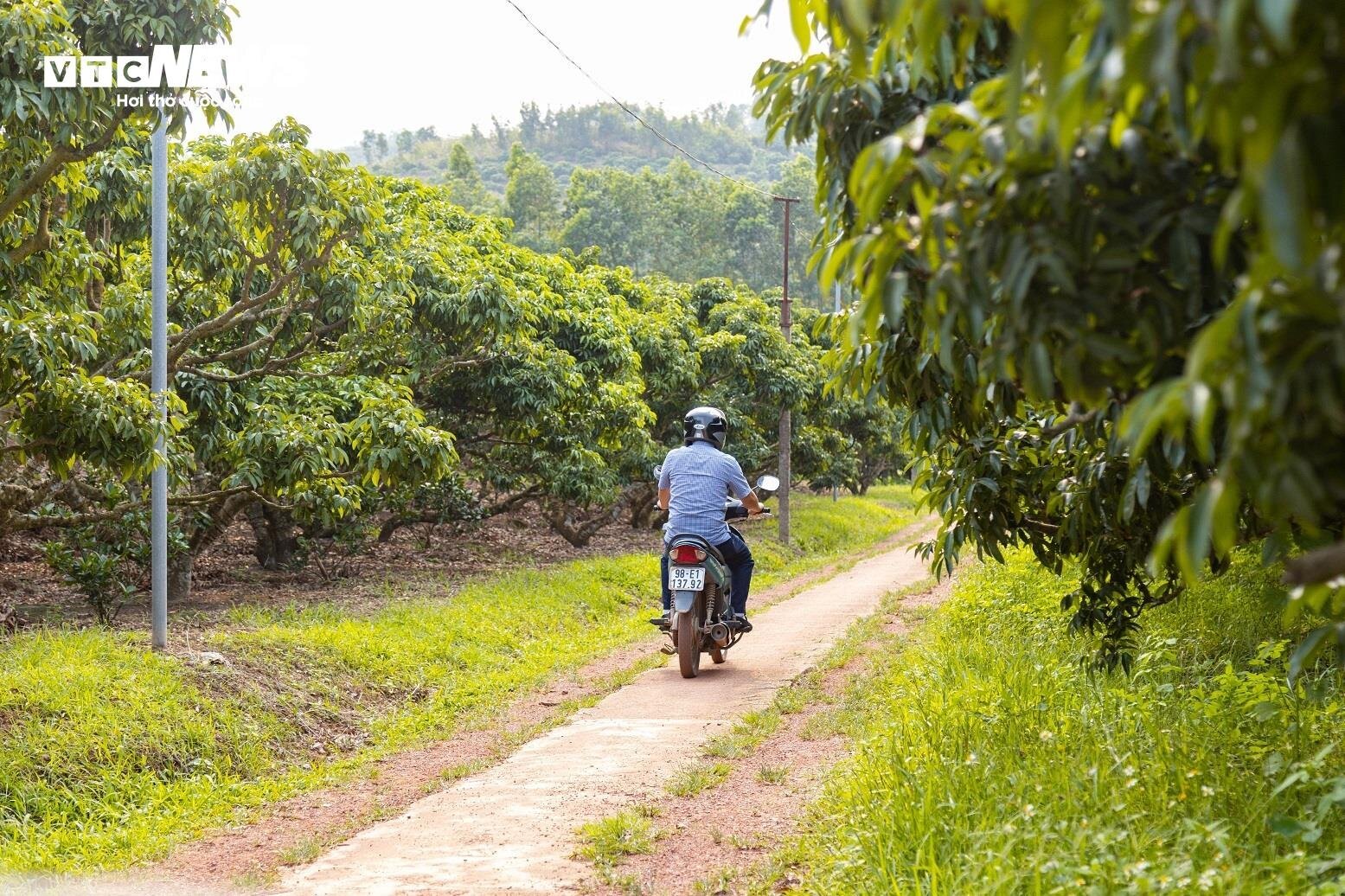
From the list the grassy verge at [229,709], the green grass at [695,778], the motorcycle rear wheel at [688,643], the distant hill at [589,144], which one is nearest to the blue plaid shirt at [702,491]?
the motorcycle rear wheel at [688,643]

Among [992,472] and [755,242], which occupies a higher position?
[755,242]

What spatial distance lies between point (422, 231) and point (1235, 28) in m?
16.4

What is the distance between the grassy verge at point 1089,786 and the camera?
3.75 meters

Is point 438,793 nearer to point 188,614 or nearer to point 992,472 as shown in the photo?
point 992,472

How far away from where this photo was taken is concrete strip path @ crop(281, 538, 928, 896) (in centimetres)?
480

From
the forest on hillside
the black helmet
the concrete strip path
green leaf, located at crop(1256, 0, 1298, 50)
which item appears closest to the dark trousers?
the concrete strip path

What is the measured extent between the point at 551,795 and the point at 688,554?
3.05 m

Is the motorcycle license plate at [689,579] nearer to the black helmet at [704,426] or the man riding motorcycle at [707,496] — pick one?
the man riding motorcycle at [707,496]

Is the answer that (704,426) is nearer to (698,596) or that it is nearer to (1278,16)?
(698,596)

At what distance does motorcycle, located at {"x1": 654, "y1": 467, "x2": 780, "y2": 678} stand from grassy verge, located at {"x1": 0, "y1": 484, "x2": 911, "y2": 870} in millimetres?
1334

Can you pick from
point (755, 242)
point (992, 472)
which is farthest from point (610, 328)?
point (755, 242)

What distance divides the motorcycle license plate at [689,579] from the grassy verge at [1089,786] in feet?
6.18

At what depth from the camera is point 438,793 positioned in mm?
6215

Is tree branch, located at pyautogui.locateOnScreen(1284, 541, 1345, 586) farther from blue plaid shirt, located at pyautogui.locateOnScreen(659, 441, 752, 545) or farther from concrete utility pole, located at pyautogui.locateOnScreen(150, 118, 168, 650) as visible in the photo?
concrete utility pole, located at pyautogui.locateOnScreen(150, 118, 168, 650)
